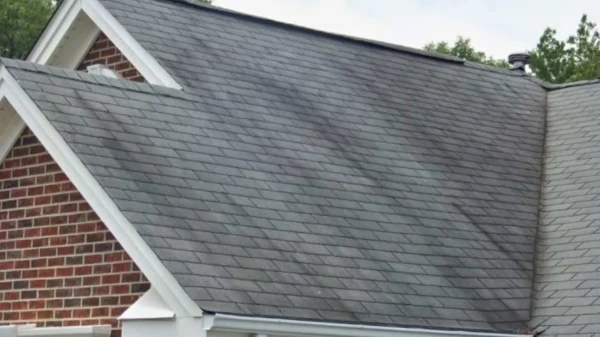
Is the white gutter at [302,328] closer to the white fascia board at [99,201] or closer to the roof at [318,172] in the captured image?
the roof at [318,172]

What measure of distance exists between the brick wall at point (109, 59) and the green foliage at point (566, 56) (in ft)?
84.8

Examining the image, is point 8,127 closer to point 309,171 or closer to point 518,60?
point 309,171

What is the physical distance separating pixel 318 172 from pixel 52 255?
3.18m

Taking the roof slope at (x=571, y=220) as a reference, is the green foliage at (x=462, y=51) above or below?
above

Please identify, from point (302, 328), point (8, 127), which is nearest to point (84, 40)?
point (8, 127)

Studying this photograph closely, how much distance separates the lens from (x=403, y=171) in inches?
652

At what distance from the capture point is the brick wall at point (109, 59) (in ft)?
52.3

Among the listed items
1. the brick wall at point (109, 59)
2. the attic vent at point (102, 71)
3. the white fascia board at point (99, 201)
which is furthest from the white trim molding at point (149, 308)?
the attic vent at point (102, 71)

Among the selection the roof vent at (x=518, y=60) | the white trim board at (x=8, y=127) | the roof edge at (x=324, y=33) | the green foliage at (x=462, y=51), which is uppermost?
the green foliage at (x=462, y=51)

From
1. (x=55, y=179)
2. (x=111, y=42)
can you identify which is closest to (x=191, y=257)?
(x=55, y=179)

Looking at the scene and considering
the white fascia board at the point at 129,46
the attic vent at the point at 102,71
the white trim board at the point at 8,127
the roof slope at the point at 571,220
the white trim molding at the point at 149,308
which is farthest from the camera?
the attic vent at the point at 102,71

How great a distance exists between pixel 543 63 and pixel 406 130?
28294mm

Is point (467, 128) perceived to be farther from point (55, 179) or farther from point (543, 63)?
point (543, 63)

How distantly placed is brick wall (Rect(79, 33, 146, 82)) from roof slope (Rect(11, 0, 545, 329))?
13.4 inches
